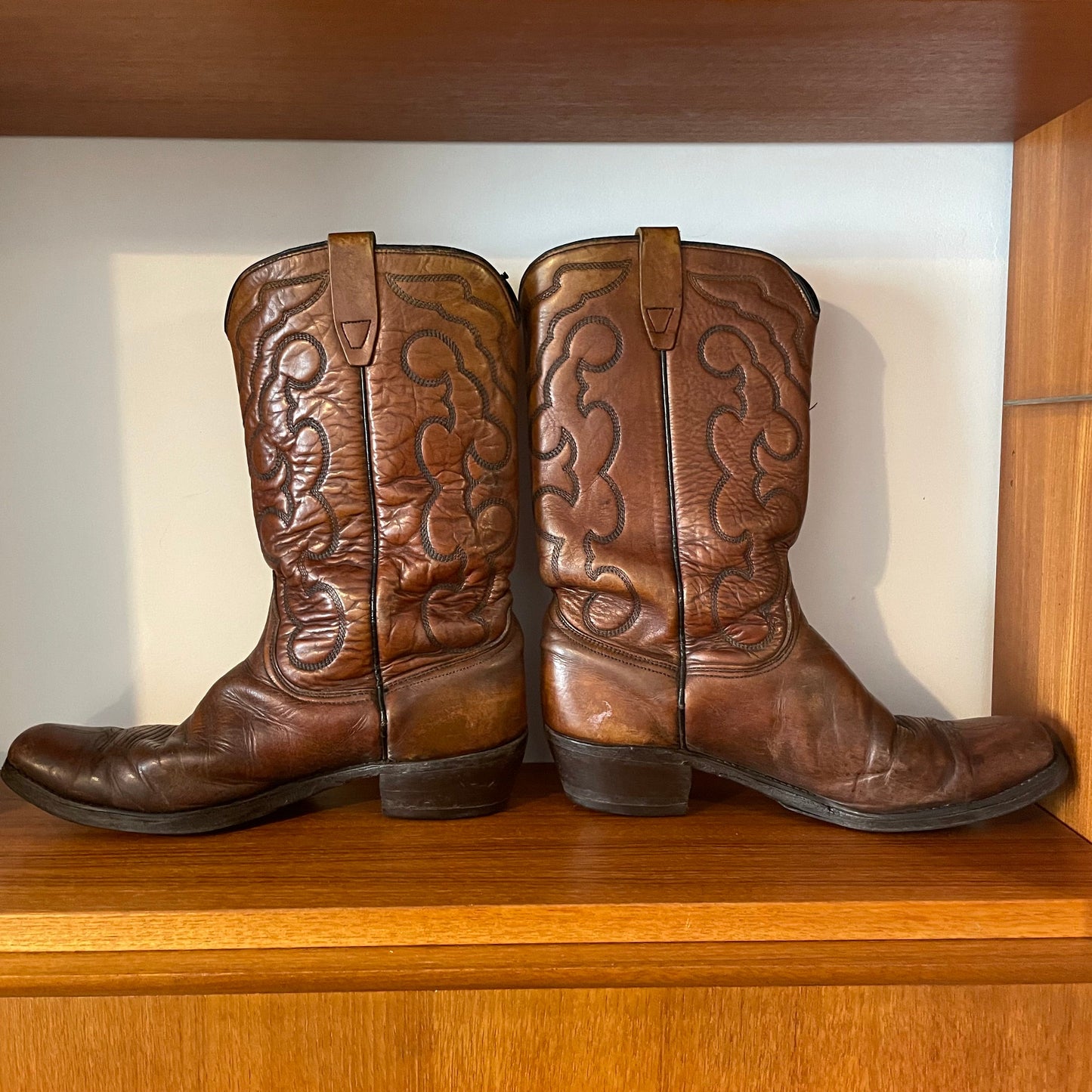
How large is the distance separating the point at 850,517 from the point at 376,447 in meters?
0.58

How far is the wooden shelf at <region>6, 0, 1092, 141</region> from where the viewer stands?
788 mm

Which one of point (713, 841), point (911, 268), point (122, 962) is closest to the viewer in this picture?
point (122, 962)

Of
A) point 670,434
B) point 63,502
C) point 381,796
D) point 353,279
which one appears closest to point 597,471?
point 670,434

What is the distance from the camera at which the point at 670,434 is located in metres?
0.97

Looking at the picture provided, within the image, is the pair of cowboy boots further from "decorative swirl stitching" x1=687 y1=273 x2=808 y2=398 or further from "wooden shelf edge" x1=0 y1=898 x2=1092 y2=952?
"wooden shelf edge" x1=0 y1=898 x2=1092 y2=952

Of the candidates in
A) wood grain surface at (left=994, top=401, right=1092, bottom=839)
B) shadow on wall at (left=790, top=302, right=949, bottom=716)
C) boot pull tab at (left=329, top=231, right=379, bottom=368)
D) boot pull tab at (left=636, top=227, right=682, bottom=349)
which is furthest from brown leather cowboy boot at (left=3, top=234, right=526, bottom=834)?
wood grain surface at (left=994, top=401, right=1092, bottom=839)

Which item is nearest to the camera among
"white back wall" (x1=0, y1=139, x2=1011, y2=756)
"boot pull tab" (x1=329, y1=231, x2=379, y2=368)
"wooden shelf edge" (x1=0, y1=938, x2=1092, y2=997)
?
"wooden shelf edge" (x1=0, y1=938, x2=1092, y2=997)

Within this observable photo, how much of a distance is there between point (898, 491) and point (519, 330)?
509 mm

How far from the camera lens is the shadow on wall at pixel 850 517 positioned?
3.78 ft

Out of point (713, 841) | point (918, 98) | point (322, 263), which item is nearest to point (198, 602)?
point (322, 263)

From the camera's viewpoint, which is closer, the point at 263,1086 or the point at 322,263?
the point at 263,1086

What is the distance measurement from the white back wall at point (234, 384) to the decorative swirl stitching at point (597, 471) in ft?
0.55

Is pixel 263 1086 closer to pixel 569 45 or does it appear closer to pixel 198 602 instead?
pixel 198 602

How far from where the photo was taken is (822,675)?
0.97 m
